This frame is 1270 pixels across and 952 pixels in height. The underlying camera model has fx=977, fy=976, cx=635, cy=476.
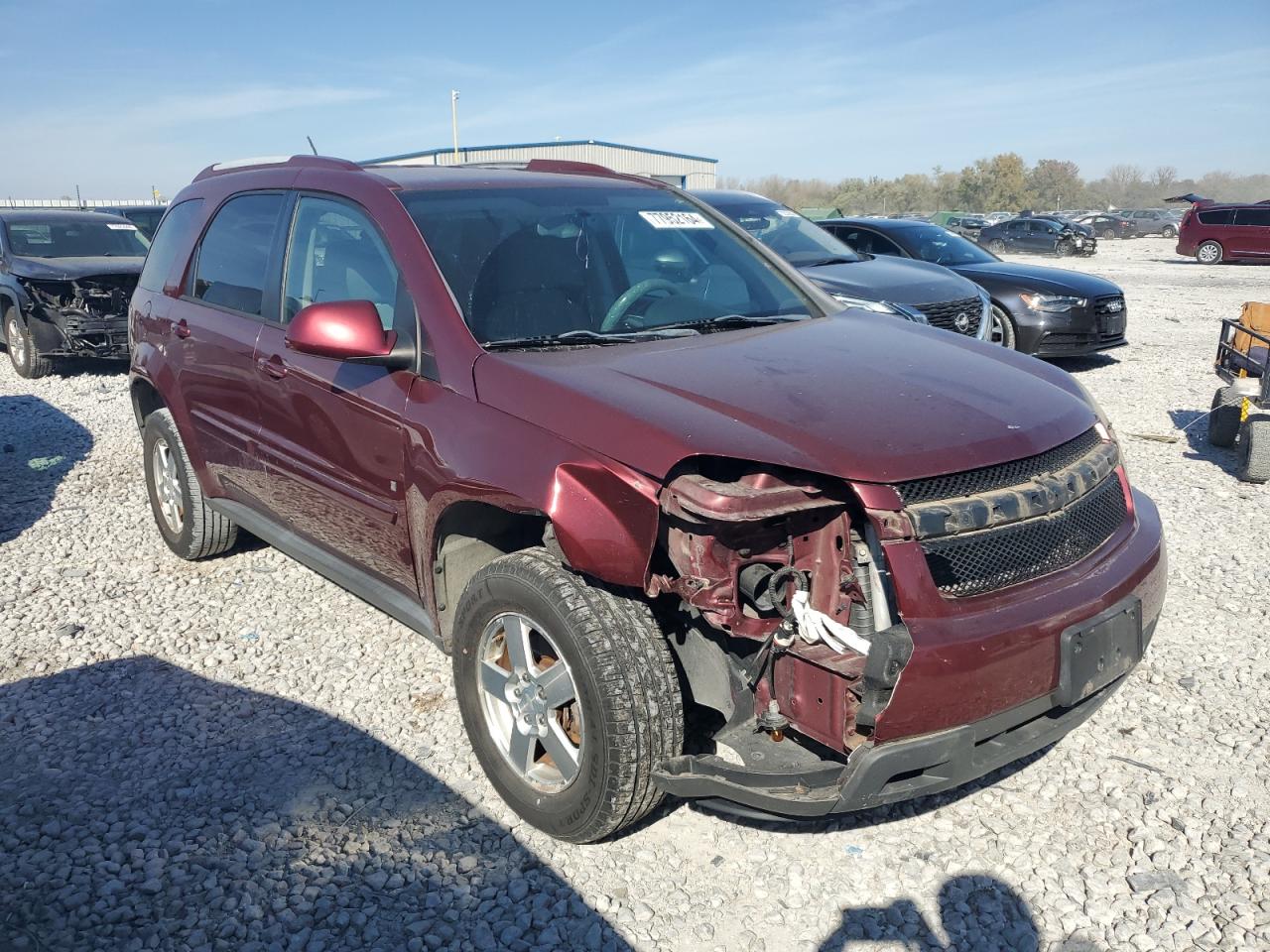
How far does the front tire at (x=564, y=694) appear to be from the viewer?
8.35 feet

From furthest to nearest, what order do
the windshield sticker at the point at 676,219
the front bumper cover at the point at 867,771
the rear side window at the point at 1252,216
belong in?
the rear side window at the point at 1252,216
the windshield sticker at the point at 676,219
the front bumper cover at the point at 867,771

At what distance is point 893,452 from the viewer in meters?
2.43

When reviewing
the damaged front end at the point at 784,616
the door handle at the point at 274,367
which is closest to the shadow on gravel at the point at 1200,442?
the damaged front end at the point at 784,616

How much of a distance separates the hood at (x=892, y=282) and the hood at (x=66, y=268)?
7006 millimetres

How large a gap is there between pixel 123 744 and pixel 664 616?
6.96 feet

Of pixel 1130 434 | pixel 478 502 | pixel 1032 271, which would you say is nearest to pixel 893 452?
pixel 478 502

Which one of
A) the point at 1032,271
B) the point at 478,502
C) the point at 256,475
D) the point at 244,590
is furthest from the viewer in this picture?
the point at 1032,271

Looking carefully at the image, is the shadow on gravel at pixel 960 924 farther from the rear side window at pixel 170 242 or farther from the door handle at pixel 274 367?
the rear side window at pixel 170 242

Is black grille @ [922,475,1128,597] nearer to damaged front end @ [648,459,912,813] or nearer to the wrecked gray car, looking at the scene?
damaged front end @ [648,459,912,813]

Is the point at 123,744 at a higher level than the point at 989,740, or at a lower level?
lower

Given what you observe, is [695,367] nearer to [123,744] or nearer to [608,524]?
→ [608,524]

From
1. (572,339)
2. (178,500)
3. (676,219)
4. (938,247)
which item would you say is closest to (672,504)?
(572,339)

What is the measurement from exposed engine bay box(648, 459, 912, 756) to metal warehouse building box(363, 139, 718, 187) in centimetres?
Answer: 3588

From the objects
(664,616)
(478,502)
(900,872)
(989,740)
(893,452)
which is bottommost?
(900,872)
